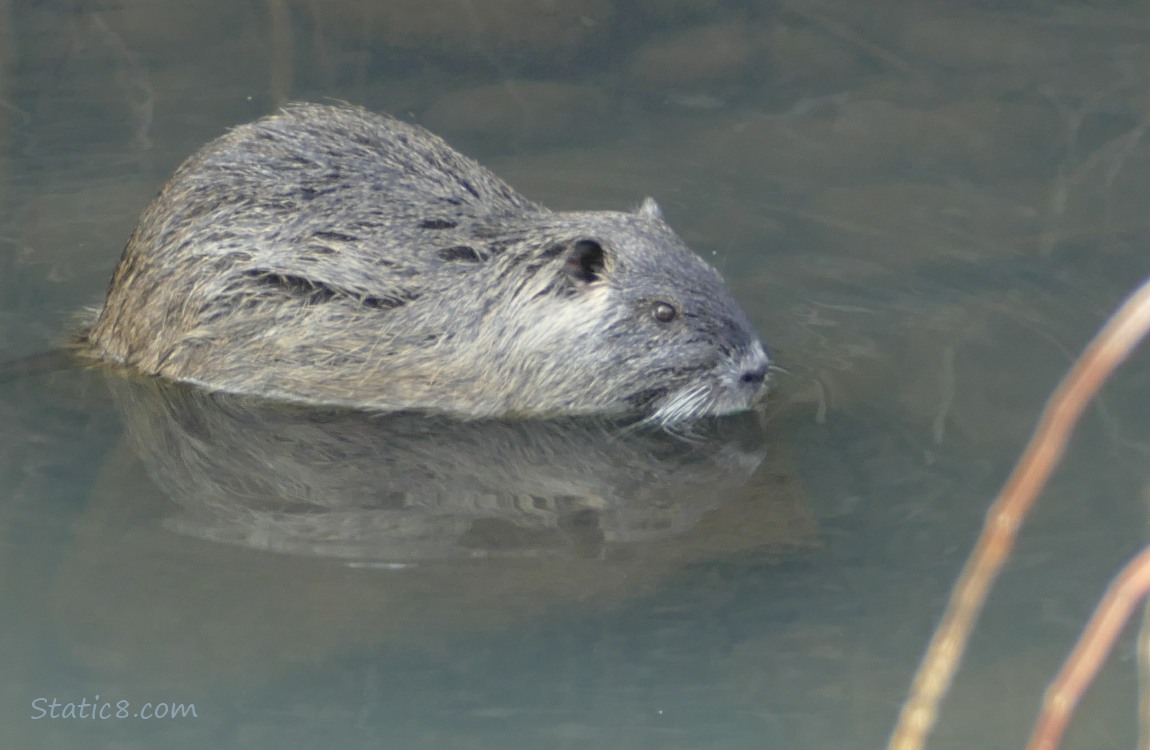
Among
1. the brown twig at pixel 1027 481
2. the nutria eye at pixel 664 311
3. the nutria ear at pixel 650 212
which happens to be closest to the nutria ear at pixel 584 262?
the nutria eye at pixel 664 311

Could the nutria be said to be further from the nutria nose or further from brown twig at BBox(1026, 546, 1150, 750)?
brown twig at BBox(1026, 546, 1150, 750)

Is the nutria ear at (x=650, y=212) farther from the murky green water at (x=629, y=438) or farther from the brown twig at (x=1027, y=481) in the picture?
the brown twig at (x=1027, y=481)

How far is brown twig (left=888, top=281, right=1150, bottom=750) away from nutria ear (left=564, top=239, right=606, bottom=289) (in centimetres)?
297

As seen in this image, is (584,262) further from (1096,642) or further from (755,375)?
(1096,642)

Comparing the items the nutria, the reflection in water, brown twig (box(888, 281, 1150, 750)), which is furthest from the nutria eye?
brown twig (box(888, 281, 1150, 750))

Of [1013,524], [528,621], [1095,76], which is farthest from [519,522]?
[1095,76]

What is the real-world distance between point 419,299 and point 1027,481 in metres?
3.26

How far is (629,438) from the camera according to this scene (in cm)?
378

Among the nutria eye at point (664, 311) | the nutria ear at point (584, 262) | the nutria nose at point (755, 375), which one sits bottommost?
the nutria nose at point (755, 375)

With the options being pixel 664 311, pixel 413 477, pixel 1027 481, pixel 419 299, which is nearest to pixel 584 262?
pixel 664 311

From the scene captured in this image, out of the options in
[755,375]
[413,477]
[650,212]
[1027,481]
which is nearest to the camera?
[1027,481]

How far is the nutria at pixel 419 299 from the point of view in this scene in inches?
149

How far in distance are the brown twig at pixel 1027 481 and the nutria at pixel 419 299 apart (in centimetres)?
300

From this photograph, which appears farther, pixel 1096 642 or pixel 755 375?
pixel 755 375
